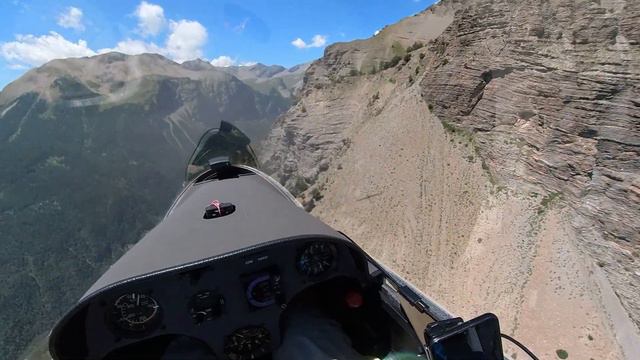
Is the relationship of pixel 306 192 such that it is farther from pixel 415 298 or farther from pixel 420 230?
pixel 415 298

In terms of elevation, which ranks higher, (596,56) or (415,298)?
(596,56)

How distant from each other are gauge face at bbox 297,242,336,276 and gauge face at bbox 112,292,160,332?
2.34 m

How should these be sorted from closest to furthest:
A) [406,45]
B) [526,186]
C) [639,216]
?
[639,216] → [526,186] → [406,45]

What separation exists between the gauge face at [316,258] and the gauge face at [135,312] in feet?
7.67

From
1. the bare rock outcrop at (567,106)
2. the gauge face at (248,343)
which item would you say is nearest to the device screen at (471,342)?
the gauge face at (248,343)

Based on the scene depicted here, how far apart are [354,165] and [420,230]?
1546 cm

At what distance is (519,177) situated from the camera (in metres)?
31.7

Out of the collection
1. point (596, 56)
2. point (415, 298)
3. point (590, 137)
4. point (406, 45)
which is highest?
point (406, 45)

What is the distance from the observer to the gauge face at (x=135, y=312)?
533 cm

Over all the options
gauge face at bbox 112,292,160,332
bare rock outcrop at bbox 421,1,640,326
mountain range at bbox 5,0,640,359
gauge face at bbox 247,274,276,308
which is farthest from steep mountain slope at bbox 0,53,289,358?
gauge face at bbox 247,274,276,308

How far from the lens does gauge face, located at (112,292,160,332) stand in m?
5.33

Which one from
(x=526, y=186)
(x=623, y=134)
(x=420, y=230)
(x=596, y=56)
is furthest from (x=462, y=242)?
(x=596, y=56)

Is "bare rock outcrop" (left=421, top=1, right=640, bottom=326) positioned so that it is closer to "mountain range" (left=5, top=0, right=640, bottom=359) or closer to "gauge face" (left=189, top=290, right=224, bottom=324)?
"mountain range" (left=5, top=0, right=640, bottom=359)

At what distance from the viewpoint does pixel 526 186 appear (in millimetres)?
31016
